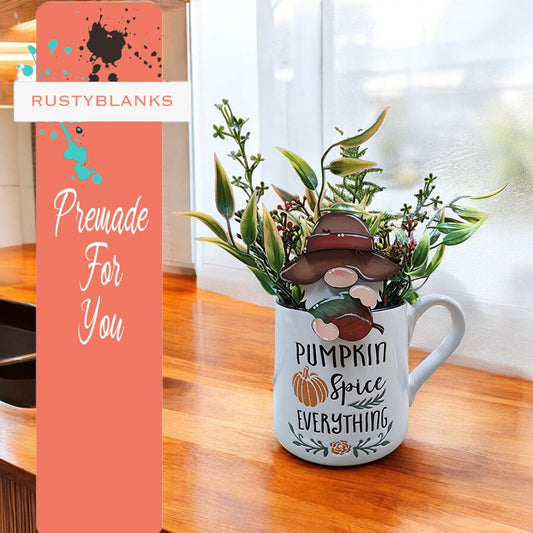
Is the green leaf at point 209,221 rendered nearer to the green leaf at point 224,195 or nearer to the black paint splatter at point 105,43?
the green leaf at point 224,195

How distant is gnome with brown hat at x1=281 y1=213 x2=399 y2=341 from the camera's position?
1.85ft

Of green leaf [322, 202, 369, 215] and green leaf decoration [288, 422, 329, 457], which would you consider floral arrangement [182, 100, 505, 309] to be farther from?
green leaf decoration [288, 422, 329, 457]

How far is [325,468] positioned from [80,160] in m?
0.39

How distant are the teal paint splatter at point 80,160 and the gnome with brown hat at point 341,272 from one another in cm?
27

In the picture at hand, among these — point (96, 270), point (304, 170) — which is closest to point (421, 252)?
point (304, 170)

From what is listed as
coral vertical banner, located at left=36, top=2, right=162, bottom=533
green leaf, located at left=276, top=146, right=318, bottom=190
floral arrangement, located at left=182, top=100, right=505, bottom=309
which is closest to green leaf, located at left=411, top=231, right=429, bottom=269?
floral arrangement, located at left=182, top=100, right=505, bottom=309

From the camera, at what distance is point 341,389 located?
0.59 meters

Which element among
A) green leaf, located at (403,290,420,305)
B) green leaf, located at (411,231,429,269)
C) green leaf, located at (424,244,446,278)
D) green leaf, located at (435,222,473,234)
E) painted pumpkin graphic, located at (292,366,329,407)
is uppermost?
green leaf, located at (435,222,473,234)

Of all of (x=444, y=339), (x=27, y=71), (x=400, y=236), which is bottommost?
(x=444, y=339)

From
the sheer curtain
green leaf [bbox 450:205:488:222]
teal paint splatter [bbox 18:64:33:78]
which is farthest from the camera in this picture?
the sheer curtain

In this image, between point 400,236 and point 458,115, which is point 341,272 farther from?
point 458,115

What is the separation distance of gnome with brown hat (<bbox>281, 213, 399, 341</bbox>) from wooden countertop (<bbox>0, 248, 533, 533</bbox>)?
0.45 feet

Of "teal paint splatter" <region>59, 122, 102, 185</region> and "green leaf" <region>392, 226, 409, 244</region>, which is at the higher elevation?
"teal paint splatter" <region>59, 122, 102, 185</region>

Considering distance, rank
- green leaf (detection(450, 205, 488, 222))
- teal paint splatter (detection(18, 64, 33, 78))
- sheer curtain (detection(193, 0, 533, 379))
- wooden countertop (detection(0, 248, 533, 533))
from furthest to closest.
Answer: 1. sheer curtain (detection(193, 0, 533, 379))
2. green leaf (detection(450, 205, 488, 222))
3. wooden countertop (detection(0, 248, 533, 533))
4. teal paint splatter (detection(18, 64, 33, 78))
